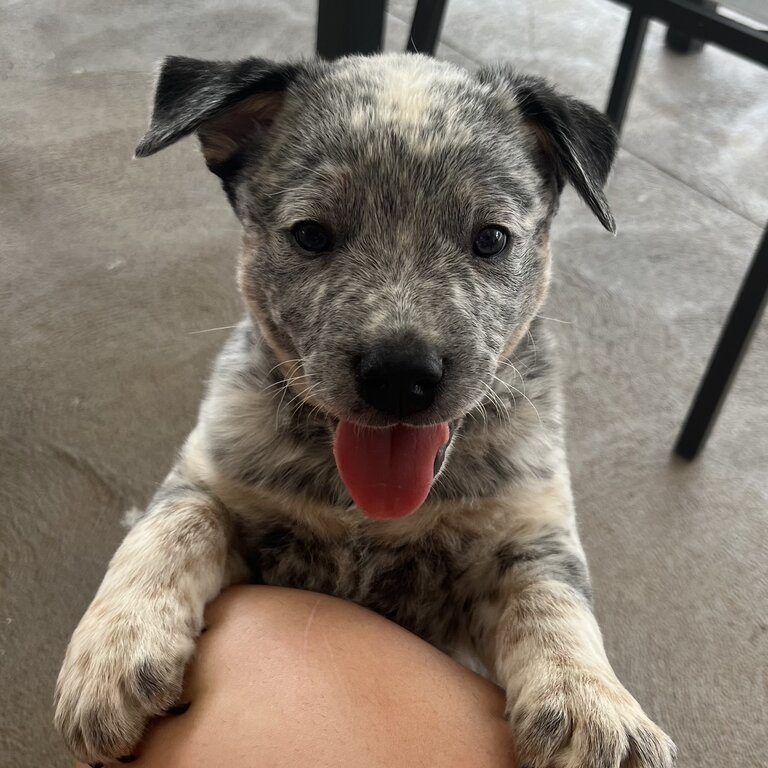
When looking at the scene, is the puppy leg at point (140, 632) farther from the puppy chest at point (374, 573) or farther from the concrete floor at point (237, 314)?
the concrete floor at point (237, 314)

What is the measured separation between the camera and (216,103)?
5.92 feet

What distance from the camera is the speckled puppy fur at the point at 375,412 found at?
1.58 m

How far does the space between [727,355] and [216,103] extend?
5.91ft

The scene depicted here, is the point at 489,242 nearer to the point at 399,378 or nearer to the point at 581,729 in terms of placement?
the point at 399,378

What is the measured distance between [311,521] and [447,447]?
13.0 inches

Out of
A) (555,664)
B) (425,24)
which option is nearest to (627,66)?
(425,24)

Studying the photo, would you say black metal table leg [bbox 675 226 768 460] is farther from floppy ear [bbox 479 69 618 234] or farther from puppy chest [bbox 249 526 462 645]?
puppy chest [bbox 249 526 462 645]

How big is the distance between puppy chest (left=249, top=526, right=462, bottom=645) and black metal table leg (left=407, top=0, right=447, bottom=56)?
2216 mm

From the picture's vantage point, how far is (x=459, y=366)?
1.64 m

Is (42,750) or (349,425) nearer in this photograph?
(349,425)

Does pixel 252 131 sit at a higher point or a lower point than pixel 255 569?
higher

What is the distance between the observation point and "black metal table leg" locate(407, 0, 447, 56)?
338cm

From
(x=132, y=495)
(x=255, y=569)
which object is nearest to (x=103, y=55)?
(x=132, y=495)

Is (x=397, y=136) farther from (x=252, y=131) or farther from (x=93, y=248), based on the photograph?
(x=93, y=248)
